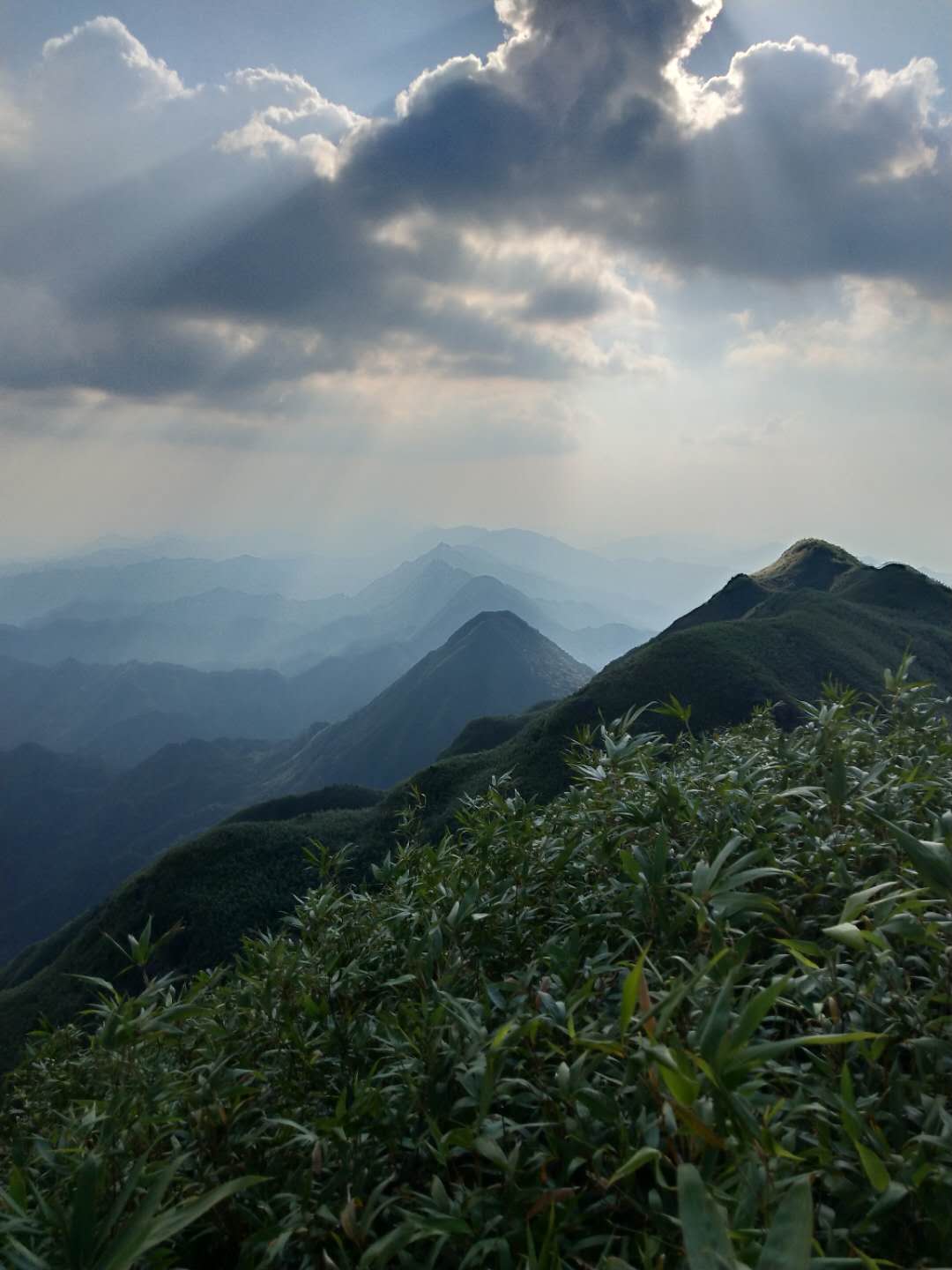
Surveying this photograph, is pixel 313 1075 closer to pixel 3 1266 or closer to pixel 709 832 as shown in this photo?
pixel 3 1266

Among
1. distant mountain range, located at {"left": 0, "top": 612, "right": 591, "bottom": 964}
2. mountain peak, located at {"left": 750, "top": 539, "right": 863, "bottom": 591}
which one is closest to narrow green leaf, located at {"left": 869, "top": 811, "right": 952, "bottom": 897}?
mountain peak, located at {"left": 750, "top": 539, "right": 863, "bottom": 591}

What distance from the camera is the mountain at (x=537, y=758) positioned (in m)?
49.5

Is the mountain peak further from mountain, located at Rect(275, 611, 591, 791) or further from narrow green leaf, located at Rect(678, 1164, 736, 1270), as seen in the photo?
Answer: narrow green leaf, located at Rect(678, 1164, 736, 1270)

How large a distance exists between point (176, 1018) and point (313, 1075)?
0.83 meters

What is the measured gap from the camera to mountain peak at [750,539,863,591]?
101 meters

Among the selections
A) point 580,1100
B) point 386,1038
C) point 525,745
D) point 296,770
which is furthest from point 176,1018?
point 296,770

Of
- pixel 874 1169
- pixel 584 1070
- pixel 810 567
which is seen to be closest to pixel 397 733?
pixel 810 567

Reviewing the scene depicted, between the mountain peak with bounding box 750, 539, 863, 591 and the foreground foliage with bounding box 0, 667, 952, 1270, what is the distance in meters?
104

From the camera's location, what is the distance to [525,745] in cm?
6444

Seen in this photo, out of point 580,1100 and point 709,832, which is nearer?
point 580,1100

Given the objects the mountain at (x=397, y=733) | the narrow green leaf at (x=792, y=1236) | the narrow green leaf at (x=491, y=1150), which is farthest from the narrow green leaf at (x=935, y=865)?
the mountain at (x=397, y=733)

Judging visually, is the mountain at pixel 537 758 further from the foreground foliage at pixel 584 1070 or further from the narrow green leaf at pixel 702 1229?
the narrow green leaf at pixel 702 1229

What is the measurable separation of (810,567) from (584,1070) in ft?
373

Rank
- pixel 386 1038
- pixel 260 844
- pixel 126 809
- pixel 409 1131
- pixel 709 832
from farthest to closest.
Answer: pixel 126 809 < pixel 260 844 < pixel 709 832 < pixel 386 1038 < pixel 409 1131
